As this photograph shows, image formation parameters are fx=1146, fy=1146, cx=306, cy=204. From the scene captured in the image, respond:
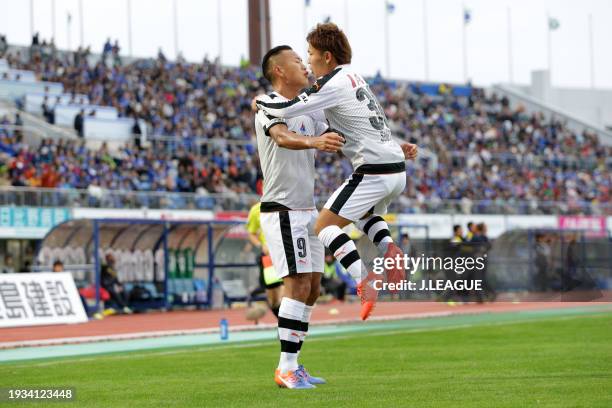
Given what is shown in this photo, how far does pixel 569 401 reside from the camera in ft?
25.0

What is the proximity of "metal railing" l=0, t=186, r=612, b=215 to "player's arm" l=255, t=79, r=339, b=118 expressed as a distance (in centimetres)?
2218

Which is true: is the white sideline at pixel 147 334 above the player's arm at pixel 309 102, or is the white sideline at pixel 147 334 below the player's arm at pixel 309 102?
below

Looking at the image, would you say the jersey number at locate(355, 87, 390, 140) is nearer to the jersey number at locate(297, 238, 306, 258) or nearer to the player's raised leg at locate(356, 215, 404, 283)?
the player's raised leg at locate(356, 215, 404, 283)

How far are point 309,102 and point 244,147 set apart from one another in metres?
33.8

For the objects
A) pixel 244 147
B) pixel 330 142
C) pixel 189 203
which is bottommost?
pixel 189 203

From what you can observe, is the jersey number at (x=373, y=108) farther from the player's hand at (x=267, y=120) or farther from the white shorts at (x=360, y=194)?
the player's hand at (x=267, y=120)

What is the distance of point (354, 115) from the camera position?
903 centimetres

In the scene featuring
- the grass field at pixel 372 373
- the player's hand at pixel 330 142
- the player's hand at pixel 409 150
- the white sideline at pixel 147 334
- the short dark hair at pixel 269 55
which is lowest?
the white sideline at pixel 147 334

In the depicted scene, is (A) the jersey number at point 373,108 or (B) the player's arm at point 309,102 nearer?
(B) the player's arm at point 309,102

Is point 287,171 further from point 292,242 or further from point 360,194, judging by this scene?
point 360,194

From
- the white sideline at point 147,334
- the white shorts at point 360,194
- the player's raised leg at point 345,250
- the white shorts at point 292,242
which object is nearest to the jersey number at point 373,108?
the white shorts at point 360,194

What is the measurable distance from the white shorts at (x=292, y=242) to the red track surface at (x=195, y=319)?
918 centimetres

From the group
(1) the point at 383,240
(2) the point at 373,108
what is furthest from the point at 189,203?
(2) the point at 373,108

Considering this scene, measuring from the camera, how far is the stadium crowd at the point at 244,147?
3622cm
